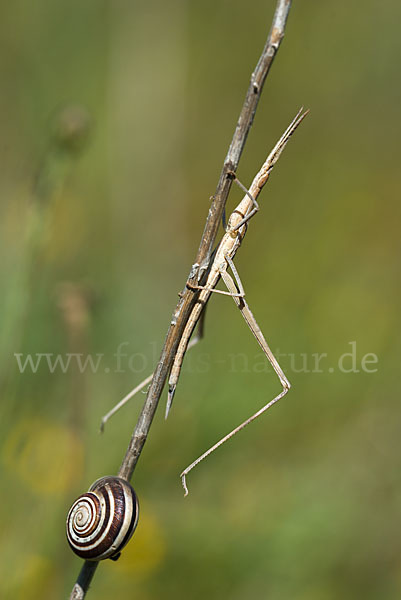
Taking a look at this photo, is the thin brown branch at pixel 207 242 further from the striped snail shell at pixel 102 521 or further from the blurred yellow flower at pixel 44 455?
the blurred yellow flower at pixel 44 455

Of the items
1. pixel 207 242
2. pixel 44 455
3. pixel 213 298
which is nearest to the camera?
pixel 207 242

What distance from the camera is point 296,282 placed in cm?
393

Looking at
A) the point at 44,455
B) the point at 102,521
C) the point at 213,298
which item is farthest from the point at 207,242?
the point at 213,298

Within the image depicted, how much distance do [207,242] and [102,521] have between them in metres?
0.80

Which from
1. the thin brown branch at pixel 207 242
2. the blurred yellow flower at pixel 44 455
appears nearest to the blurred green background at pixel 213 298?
the blurred yellow flower at pixel 44 455

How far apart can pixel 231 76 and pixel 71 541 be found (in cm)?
449

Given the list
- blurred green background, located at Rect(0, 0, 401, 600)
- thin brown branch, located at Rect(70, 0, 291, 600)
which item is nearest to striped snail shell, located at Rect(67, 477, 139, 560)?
thin brown branch, located at Rect(70, 0, 291, 600)

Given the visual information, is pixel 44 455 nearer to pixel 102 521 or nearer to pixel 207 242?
pixel 102 521

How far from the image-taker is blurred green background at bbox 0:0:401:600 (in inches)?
95.5

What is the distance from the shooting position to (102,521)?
1196 mm

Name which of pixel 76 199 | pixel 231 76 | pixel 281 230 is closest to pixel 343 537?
pixel 281 230

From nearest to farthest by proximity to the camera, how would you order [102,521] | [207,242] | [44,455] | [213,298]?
1. [102,521]
2. [207,242]
3. [44,455]
4. [213,298]

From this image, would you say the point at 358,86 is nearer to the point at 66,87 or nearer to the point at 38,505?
the point at 66,87

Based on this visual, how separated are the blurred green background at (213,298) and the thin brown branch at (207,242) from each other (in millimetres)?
861
